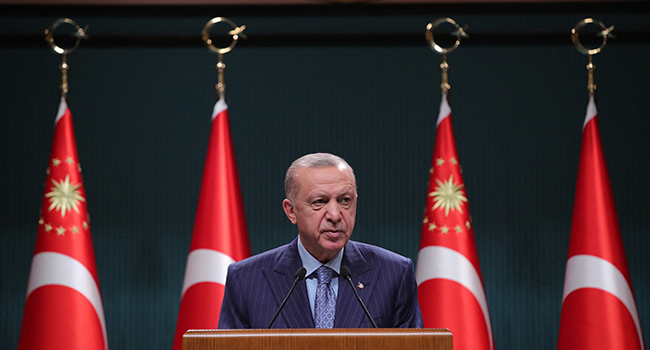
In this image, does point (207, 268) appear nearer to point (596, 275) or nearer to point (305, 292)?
point (305, 292)

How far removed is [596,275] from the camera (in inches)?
112

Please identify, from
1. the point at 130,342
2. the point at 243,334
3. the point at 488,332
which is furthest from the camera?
the point at 130,342

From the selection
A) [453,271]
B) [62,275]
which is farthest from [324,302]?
[62,275]

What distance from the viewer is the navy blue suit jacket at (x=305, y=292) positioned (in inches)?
66.5

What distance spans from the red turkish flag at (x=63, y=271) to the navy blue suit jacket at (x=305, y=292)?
4.66ft

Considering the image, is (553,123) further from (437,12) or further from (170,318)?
(170,318)

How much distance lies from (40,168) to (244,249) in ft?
4.39

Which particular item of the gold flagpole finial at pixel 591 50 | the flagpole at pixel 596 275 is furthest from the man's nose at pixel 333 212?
the gold flagpole finial at pixel 591 50

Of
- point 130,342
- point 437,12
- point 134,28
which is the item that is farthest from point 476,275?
point 134,28

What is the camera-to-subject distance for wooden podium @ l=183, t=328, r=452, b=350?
122 centimetres

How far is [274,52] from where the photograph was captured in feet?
11.5

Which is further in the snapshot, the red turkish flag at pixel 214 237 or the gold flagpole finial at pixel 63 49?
the gold flagpole finial at pixel 63 49

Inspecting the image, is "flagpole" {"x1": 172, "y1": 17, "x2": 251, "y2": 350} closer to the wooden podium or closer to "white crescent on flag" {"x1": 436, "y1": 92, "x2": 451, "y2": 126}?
"white crescent on flag" {"x1": 436, "y1": 92, "x2": 451, "y2": 126}

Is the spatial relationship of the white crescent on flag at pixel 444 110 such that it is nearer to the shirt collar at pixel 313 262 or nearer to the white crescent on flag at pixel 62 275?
the shirt collar at pixel 313 262
